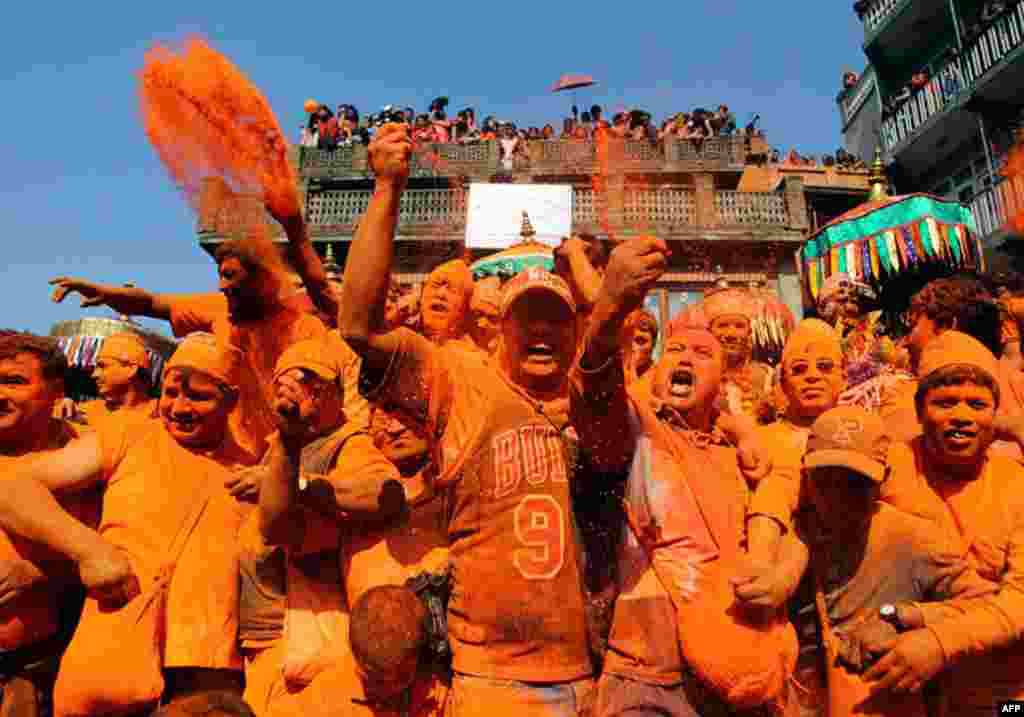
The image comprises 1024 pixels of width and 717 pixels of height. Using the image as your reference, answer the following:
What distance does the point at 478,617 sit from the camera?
2.67 metres

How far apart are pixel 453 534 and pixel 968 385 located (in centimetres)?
209

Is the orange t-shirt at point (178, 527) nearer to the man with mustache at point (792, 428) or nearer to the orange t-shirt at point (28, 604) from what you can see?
the orange t-shirt at point (28, 604)

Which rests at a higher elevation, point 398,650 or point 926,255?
point 926,255

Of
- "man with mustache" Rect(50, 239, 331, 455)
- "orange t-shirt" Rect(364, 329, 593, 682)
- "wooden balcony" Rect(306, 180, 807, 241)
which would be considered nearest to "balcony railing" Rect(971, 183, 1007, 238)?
"wooden balcony" Rect(306, 180, 807, 241)

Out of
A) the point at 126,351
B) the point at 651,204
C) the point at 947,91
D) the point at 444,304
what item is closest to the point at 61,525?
the point at 444,304

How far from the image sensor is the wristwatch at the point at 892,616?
2809 mm

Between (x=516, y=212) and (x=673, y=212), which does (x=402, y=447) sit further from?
(x=673, y=212)

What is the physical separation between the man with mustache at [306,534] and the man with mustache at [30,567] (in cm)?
67

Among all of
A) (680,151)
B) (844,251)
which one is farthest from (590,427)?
(680,151)

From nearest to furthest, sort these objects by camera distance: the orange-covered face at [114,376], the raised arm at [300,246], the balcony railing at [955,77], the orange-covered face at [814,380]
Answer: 1. the raised arm at [300,246]
2. the orange-covered face at [814,380]
3. the orange-covered face at [114,376]
4. the balcony railing at [955,77]

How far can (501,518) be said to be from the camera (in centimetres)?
273

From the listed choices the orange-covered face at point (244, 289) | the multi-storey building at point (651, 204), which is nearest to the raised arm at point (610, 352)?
the orange-covered face at point (244, 289)

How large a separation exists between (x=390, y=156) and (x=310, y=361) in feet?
2.54

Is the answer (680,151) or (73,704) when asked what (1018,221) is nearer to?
(680,151)
